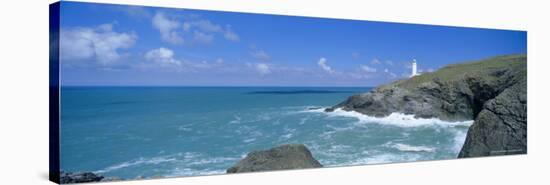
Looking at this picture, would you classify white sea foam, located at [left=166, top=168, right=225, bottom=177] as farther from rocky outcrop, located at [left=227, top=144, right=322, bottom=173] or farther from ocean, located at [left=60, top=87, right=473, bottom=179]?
rocky outcrop, located at [left=227, top=144, right=322, bottom=173]

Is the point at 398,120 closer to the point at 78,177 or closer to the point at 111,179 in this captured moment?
the point at 111,179

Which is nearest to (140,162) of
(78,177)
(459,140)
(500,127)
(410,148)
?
(78,177)

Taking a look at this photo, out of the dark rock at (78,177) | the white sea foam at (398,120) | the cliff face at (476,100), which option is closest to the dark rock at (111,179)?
the dark rock at (78,177)

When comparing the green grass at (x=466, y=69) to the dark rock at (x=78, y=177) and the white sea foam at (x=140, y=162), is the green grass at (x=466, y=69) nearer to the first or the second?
the white sea foam at (x=140, y=162)

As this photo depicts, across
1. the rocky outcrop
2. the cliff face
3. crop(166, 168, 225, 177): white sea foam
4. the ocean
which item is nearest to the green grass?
the cliff face

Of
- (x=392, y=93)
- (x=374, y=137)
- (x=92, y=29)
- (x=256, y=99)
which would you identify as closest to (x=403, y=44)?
(x=392, y=93)

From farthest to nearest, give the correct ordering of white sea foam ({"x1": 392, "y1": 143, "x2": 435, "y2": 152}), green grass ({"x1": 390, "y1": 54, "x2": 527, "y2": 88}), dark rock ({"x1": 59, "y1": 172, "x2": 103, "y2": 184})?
green grass ({"x1": 390, "y1": 54, "x2": 527, "y2": 88}) → white sea foam ({"x1": 392, "y1": 143, "x2": 435, "y2": 152}) → dark rock ({"x1": 59, "y1": 172, "x2": 103, "y2": 184})
